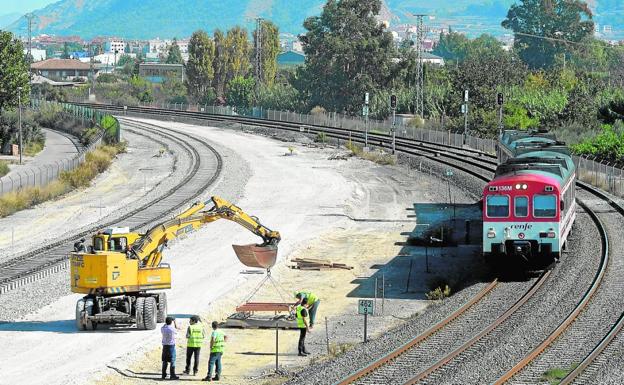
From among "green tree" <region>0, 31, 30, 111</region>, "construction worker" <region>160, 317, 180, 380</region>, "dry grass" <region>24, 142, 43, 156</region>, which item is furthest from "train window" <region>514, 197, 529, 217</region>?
"green tree" <region>0, 31, 30, 111</region>

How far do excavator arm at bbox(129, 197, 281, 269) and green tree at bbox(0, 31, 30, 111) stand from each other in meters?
63.1

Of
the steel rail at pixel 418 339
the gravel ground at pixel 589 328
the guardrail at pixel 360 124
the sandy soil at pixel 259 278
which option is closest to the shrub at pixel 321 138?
the guardrail at pixel 360 124

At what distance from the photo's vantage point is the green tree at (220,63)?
174250 millimetres

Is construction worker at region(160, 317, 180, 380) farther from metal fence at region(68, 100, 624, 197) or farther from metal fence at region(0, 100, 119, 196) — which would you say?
metal fence at region(0, 100, 119, 196)

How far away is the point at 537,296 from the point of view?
33125mm

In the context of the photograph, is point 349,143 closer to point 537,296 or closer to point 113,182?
point 113,182

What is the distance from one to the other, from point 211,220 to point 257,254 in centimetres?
154

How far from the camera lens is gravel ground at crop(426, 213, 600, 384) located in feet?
81.8

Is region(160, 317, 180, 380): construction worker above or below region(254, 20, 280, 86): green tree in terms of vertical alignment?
below

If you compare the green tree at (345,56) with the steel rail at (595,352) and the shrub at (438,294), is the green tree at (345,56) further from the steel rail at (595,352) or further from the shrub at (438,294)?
the steel rail at (595,352)

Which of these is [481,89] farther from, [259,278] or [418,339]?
[418,339]

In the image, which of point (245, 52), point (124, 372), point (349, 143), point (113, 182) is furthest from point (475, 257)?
point (245, 52)

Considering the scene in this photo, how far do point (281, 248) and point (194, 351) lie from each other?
18.6 metres

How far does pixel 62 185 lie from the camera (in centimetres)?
6681
